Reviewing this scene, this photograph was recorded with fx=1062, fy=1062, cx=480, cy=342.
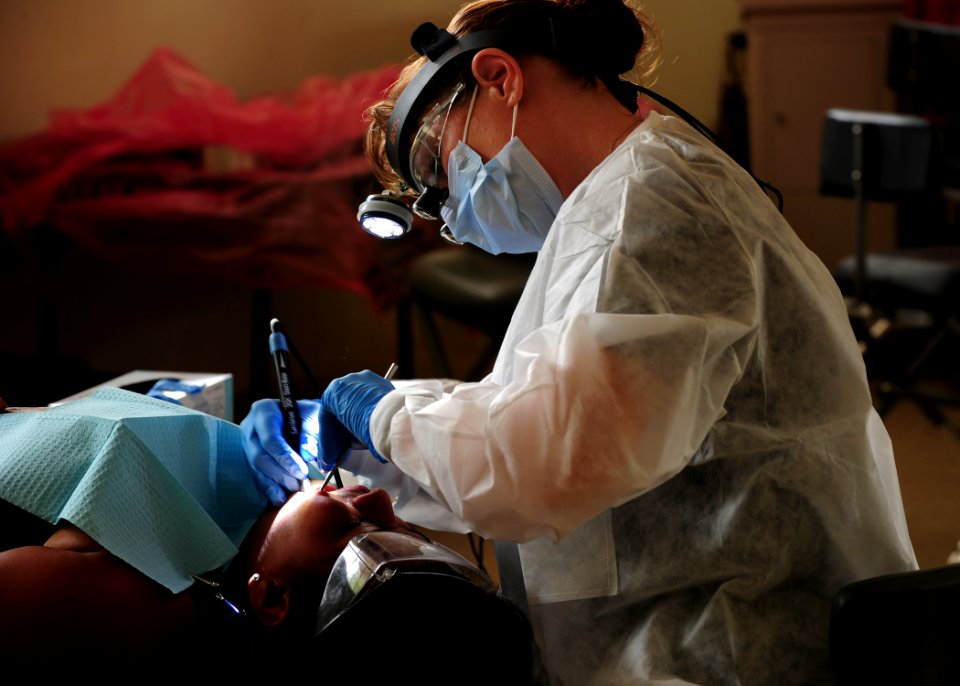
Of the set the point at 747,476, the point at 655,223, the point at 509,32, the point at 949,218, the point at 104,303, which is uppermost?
the point at 509,32

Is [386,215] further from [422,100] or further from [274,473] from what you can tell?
[274,473]

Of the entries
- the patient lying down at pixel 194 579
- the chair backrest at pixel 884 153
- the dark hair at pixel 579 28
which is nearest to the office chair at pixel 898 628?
the patient lying down at pixel 194 579

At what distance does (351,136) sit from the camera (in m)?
2.79

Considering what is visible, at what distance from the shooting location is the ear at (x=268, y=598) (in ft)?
3.64

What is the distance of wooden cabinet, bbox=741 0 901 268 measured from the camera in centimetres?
348

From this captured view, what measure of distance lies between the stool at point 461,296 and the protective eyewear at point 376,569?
1.56 m

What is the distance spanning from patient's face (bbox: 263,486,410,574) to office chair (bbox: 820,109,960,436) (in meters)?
Answer: 2.04

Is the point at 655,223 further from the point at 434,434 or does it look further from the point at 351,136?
the point at 351,136

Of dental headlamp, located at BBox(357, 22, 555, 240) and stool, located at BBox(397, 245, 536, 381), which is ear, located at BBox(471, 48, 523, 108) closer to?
dental headlamp, located at BBox(357, 22, 555, 240)

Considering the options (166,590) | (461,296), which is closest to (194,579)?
(166,590)

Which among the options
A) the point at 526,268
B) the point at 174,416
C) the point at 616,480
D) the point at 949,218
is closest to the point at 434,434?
the point at 616,480

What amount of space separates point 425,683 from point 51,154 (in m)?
2.24

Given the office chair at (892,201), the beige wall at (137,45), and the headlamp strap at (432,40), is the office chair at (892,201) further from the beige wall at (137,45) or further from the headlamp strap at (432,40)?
the headlamp strap at (432,40)

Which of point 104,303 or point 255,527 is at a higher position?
point 255,527
